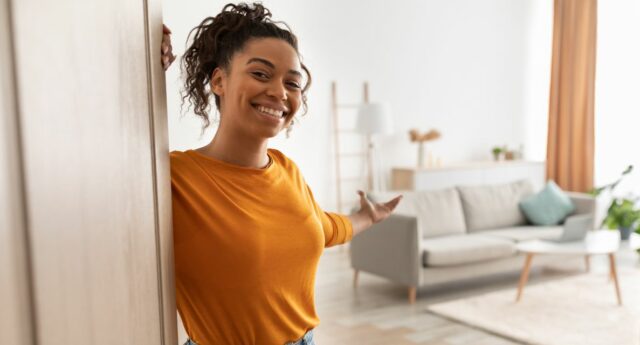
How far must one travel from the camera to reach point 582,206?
19.5 feet

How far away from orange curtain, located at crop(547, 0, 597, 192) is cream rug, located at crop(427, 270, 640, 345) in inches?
113

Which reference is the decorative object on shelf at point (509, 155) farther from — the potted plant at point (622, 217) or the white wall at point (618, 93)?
the potted plant at point (622, 217)

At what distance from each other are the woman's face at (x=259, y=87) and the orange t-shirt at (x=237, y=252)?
0.09 metres

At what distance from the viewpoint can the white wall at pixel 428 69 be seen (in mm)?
6805

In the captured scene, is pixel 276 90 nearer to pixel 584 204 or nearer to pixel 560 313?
pixel 560 313

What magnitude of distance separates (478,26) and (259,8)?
7.14m

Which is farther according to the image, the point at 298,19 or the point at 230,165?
the point at 298,19

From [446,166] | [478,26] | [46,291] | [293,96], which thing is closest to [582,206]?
[446,166]

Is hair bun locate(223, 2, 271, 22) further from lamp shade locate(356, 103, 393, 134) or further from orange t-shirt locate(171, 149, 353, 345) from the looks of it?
lamp shade locate(356, 103, 393, 134)

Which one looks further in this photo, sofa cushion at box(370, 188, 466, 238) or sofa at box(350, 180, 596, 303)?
sofa cushion at box(370, 188, 466, 238)

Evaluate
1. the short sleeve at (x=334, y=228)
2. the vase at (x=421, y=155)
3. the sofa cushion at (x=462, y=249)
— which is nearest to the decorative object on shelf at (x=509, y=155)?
the vase at (x=421, y=155)

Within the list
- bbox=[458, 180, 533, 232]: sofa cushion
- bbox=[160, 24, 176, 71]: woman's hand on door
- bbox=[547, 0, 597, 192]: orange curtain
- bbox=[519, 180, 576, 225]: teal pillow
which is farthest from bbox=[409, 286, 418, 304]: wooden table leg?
bbox=[547, 0, 597, 192]: orange curtain

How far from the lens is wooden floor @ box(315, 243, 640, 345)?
395cm

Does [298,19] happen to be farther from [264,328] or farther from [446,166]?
[264,328]
